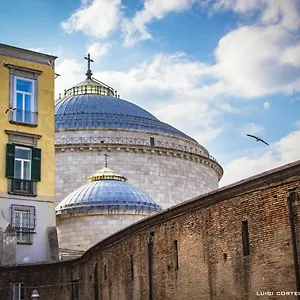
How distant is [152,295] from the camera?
2314cm

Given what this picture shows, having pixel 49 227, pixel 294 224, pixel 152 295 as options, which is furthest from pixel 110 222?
pixel 294 224

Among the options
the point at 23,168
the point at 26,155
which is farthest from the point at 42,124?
the point at 23,168

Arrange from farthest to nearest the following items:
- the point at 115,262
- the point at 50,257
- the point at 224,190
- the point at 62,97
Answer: the point at 62,97 → the point at 50,257 → the point at 115,262 → the point at 224,190

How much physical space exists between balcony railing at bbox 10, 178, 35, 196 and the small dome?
1143 centimetres

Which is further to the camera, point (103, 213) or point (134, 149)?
point (134, 149)

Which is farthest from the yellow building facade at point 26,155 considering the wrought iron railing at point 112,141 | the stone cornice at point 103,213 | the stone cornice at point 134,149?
the wrought iron railing at point 112,141

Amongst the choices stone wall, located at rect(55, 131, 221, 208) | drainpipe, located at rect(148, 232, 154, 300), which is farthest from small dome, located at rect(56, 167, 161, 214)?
drainpipe, located at rect(148, 232, 154, 300)

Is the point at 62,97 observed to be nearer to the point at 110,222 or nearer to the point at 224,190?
the point at 110,222

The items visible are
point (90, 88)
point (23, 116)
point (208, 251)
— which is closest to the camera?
point (208, 251)

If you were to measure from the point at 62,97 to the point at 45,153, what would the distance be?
34.7 metres

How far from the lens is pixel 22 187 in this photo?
109 feet

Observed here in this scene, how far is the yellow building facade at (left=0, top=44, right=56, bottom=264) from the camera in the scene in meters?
32.9

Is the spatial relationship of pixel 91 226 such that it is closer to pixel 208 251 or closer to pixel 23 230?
pixel 23 230

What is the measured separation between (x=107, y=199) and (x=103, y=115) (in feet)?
56.4
